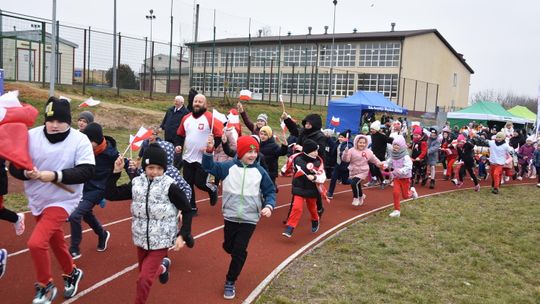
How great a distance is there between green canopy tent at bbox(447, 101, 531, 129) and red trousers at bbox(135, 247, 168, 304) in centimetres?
2939

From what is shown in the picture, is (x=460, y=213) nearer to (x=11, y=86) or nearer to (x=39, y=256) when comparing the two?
(x=39, y=256)

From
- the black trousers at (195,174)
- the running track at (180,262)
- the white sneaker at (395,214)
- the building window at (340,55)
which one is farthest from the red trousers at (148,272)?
the building window at (340,55)

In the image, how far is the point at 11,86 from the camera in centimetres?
2030

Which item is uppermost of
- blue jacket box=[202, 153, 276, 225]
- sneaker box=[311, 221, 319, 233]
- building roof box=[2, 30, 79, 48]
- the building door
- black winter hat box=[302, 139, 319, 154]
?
building roof box=[2, 30, 79, 48]

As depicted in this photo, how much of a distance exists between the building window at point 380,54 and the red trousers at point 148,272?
49703 mm

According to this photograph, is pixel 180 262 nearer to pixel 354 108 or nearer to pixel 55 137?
pixel 55 137

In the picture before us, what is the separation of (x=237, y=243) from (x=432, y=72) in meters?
56.6

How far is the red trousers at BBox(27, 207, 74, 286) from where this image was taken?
13.6ft

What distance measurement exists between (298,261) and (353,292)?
1167 millimetres

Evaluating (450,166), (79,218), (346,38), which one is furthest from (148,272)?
(346,38)

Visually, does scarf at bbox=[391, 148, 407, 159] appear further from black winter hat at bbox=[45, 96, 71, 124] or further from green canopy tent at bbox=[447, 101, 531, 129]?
green canopy tent at bbox=[447, 101, 531, 129]

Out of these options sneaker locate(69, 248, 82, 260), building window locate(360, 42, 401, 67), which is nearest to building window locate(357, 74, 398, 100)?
building window locate(360, 42, 401, 67)

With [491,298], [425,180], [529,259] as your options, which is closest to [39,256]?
[491,298]

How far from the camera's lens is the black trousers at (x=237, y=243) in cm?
501
